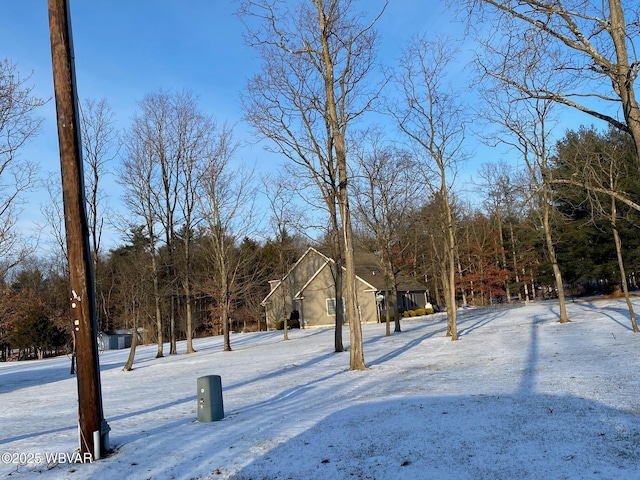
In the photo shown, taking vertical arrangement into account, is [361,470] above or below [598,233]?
below

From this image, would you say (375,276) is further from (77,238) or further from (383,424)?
(77,238)

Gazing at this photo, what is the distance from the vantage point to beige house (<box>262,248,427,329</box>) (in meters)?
41.7

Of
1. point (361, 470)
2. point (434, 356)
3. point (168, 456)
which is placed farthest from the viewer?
point (434, 356)

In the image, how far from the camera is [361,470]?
203 inches

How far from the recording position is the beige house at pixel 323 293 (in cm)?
4172

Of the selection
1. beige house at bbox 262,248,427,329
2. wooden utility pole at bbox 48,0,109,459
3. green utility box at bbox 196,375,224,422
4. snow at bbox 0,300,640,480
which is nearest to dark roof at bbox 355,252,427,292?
beige house at bbox 262,248,427,329

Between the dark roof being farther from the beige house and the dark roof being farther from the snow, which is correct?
the snow

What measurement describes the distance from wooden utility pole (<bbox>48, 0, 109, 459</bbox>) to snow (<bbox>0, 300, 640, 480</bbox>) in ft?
1.68

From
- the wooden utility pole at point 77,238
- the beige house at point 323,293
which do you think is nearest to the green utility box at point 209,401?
the wooden utility pole at point 77,238

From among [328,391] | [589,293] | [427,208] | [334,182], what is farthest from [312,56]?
[589,293]

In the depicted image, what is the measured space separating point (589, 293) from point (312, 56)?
41.1 m

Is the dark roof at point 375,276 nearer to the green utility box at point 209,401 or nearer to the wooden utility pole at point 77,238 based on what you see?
the green utility box at point 209,401

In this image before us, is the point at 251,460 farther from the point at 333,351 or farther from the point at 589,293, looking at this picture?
the point at 589,293

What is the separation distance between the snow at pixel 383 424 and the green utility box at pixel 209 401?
162mm
